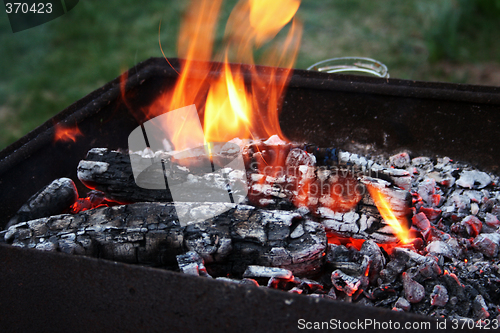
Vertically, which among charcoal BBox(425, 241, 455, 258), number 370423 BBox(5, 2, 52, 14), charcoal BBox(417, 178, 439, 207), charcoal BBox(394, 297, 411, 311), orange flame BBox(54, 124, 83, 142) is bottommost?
charcoal BBox(394, 297, 411, 311)

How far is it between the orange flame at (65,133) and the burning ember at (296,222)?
0.24 metres

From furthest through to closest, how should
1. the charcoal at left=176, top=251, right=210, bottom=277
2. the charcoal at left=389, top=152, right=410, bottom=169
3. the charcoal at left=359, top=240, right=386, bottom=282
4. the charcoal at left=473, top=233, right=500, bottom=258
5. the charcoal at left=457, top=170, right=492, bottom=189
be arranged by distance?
the charcoal at left=389, top=152, right=410, bottom=169, the charcoal at left=457, top=170, right=492, bottom=189, the charcoal at left=473, top=233, right=500, bottom=258, the charcoal at left=359, top=240, right=386, bottom=282, the charcoal at left=176, top=251, right=210, bottom=277

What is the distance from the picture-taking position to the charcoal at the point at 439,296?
1.37 meters

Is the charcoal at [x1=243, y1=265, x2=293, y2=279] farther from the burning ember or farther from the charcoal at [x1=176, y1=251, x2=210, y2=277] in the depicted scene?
the charcoal at [x1=176, y1=251, x2=210, y2=277]

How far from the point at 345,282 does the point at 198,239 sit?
0.58 m

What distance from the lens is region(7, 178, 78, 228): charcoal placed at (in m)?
1.70

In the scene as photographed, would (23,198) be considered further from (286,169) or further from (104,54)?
(104,54)

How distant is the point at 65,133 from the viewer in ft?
6.20

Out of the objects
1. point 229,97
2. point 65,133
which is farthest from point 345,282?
point 65,133

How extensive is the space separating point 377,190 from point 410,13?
3865 mm

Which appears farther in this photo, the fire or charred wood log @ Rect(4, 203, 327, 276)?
the fire

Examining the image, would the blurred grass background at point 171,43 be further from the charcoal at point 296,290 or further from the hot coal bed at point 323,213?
the charcoal at point 296,290

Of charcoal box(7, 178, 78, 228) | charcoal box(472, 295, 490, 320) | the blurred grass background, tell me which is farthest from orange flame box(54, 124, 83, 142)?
charcoal box(472, 295, 490, 320)

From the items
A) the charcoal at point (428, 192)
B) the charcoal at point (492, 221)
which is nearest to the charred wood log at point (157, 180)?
the charcoal at point (428, 192)
